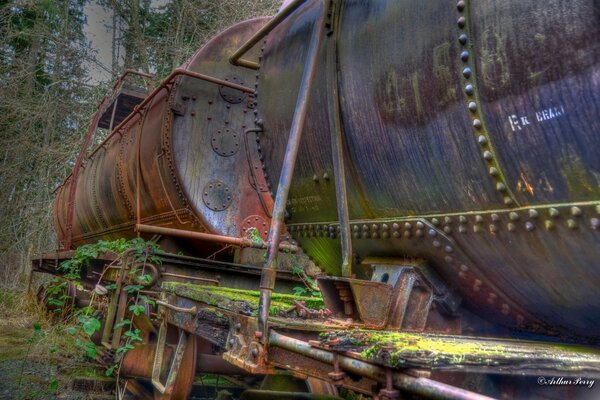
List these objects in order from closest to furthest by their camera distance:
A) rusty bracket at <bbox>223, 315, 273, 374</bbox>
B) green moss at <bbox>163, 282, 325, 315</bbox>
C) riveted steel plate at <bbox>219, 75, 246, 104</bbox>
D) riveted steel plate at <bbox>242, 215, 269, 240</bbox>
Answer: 1. rusty bracket at <bbox>223, 315, 273, 374</bbox>
2. green moss at <bbox>163, 282, 325, 315</bbox>
3. riveted steel plate at <bbox>242, 215, 269, 240</bbox>
4. riveted steel plate at <bbox>219, 75, 246, 104</bbox>

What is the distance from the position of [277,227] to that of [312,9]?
1412 millimetres

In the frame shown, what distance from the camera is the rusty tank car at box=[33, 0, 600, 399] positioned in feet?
4.72

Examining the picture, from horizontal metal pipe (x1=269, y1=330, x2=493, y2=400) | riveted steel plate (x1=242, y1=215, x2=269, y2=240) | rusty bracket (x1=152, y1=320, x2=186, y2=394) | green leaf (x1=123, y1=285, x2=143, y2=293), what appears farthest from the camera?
riveted steel plate (x1=242, y1=215, x2=269, y2=240)

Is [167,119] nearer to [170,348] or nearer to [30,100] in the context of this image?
[170,348]

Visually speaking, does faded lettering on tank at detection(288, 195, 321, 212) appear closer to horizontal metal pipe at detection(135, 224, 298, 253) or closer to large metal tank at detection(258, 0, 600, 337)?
large metal tank at detection(258, 0, 600, 337)

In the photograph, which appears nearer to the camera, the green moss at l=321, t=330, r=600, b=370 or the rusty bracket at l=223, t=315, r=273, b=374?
the green moss at l=321, t=330, r=600, b=370

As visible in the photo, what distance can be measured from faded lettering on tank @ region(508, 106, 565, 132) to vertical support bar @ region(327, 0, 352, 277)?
33.2 inches

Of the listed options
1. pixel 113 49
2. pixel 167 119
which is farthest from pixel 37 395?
pixel 113 49

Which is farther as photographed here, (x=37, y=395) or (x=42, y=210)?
(x=42, y=210)

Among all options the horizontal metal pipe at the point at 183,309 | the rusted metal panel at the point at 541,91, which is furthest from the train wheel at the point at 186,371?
the rusted metal panel at the point at 541,91

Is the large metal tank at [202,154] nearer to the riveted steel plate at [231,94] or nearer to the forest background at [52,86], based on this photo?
the riveted steel plate at [231,94]

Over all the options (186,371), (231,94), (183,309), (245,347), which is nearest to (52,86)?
(231,94)

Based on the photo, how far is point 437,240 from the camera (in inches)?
78.0

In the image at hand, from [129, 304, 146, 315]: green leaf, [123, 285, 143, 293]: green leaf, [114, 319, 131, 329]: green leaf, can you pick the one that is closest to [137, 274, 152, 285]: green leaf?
[123, 285, 143, 293]: green leaf
